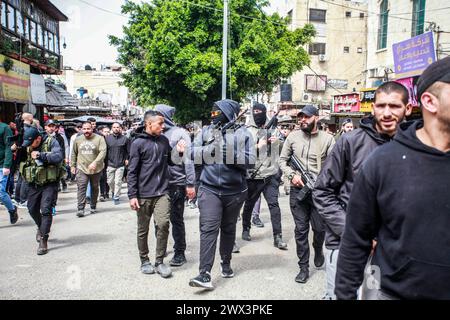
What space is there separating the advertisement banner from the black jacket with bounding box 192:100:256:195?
49.5 feet

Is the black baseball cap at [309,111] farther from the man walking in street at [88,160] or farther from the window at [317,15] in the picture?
the window at [317,15]

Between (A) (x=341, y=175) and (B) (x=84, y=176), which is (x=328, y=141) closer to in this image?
(A) (x=341, y=175)

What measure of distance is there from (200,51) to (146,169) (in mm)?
15285

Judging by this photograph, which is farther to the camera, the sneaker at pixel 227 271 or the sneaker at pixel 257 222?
the sneaker at pixel 257 222

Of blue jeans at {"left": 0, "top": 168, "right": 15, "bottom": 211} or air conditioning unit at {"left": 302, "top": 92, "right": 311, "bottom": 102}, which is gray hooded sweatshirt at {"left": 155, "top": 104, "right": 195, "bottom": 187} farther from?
air conditioning unit at {"left": 302, "top": 92, "right": 311, "bottom": 102}

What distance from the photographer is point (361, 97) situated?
17.5 meters

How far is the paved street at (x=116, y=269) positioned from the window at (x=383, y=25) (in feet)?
64.4

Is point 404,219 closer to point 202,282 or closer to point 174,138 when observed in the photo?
point 202,282

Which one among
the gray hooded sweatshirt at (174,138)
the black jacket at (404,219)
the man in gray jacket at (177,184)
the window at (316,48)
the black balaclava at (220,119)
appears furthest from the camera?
the window at (316,48)

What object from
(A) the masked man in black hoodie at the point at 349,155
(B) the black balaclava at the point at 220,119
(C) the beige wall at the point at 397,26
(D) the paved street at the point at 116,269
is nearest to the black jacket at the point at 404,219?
(A) the masked man in black hoodie at the point at 349,155

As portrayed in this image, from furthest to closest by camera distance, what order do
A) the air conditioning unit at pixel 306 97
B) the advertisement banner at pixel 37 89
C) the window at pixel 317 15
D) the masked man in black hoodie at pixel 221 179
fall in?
the air conditioning unit at pixel 306 97 < the window at pixel 317 15 < the advertisement banner at pixel 37 89 < the masked man in black hoodie at pixel 221 179

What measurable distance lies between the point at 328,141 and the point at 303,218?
0.97 meters

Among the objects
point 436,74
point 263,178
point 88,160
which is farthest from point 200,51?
point 436,74

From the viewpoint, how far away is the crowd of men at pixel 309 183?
A: 1.66 m
